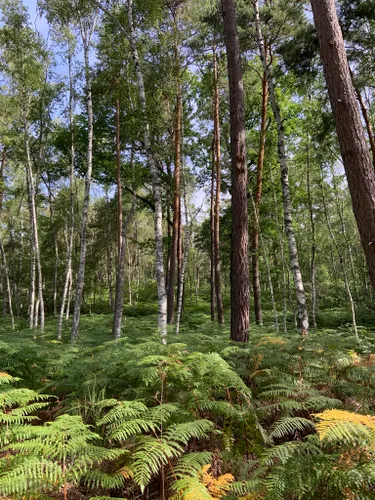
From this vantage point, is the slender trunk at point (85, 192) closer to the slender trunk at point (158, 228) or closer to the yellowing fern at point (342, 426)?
the slender trunk at point (158, 228)

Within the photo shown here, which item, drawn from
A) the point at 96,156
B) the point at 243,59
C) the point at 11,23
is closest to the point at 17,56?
the point at 11,23

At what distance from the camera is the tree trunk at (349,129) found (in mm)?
3908

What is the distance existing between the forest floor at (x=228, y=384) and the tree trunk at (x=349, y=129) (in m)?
1.56

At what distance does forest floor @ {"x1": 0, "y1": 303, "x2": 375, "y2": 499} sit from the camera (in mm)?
2867

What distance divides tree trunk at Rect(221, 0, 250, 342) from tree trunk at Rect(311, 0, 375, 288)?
2.02 m

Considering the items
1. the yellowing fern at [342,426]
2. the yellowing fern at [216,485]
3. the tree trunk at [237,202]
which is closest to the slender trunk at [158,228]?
the tree trunk at [237,202]

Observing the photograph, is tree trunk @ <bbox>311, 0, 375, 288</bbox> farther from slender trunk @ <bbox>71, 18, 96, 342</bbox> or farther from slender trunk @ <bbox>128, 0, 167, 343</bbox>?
slender trunk @ <bbox>71, 18, 96, 342</bbox>

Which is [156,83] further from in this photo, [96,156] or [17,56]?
[17,56]

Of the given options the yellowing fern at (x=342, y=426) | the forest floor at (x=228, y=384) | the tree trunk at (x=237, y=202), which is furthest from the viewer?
the tree trunk at (x=237, y=202)

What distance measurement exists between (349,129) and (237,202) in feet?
7.93

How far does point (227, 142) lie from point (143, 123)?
7.58 metres

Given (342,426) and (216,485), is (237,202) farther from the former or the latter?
(216,485)

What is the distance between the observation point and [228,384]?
3.46m

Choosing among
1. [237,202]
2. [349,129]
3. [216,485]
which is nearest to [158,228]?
[237,202]
